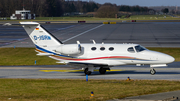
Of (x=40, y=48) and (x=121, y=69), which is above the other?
(x=40, y=48)

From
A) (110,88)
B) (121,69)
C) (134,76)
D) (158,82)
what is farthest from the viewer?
(121,69)

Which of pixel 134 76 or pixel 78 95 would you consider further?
pixel 134 76

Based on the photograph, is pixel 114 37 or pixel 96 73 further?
pixel 114 37

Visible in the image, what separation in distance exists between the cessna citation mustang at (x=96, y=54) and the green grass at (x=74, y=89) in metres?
4.09

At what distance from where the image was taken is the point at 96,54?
88.4 ft

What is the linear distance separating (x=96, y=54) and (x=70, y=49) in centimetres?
253

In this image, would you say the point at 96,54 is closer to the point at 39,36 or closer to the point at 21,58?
the point at 39,36

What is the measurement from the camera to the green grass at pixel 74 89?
682 inches

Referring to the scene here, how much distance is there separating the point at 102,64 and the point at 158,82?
6291 millimetres

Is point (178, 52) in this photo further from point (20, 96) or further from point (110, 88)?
point (20, 96)

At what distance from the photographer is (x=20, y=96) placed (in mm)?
17781

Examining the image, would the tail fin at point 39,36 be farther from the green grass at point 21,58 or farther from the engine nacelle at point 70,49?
the green grass at point 21,58

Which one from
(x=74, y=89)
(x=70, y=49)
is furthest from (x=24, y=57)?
(x=74, y=89)

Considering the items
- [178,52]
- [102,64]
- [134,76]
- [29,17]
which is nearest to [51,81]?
[102,64]
